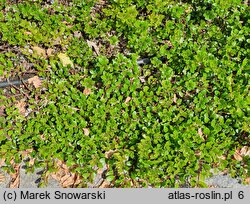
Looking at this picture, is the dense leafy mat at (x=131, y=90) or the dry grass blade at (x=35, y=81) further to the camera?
the dry grass blade at (x=35, y=81)

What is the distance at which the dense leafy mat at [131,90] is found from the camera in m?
3.42

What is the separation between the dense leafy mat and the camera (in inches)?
135

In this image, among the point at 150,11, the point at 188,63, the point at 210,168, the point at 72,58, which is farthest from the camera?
the point at 150,11

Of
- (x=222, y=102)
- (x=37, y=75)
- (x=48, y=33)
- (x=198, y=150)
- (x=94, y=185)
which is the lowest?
(x=94, y=185)

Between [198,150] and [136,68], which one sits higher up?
[136,68]

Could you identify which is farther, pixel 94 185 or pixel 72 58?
pixel 72 58

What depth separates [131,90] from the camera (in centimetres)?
366

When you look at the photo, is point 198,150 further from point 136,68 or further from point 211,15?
point 211,15

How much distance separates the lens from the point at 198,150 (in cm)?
340

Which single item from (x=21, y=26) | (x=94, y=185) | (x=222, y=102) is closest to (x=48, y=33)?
(x=21, y=26)

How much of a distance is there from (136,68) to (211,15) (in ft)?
3.40

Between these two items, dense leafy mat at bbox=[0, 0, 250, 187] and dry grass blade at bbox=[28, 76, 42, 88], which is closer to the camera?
dense leafy mat at bbox=[0, 0, 250, 187]

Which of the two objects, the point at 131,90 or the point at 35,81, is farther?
the point at 35,81

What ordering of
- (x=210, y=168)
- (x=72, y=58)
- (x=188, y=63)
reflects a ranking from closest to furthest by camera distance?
(x=210, y=168)
(x=188, y=63)
(x=72, y=58)
